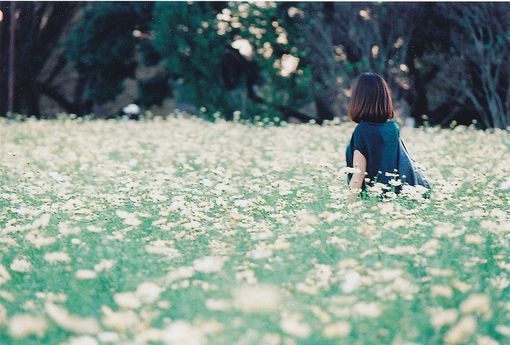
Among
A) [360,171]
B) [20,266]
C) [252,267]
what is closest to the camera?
[252,267]

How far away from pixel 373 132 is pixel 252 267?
2326 millimetres

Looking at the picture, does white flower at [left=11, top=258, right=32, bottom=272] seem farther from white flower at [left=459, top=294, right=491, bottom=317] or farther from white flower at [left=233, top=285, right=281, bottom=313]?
white flower at [left=459, top=294, right=491, bottom=317]

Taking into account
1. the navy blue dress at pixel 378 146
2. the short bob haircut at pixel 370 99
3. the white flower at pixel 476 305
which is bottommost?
the white flower at pixel 476 305

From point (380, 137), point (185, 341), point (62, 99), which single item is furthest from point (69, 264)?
point (62, 99)

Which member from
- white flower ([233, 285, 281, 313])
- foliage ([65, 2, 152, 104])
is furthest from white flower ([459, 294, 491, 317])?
foliage ([65, 2, 152, 104])

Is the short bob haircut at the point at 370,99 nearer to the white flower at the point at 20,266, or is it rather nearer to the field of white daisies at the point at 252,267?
the field of white daisies at the point at 252,267

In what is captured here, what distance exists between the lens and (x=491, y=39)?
14539 mm

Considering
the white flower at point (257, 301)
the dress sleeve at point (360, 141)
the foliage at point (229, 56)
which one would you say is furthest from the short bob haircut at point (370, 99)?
the foliage at point (229, 56)

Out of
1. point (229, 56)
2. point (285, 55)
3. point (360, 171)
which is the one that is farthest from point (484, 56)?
point (360, 171)

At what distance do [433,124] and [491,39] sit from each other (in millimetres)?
3179

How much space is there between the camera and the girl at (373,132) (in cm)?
533

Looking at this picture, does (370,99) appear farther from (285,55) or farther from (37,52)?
(37,52)

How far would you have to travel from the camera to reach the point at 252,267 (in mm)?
3314

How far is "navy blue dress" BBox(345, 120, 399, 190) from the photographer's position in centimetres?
533
